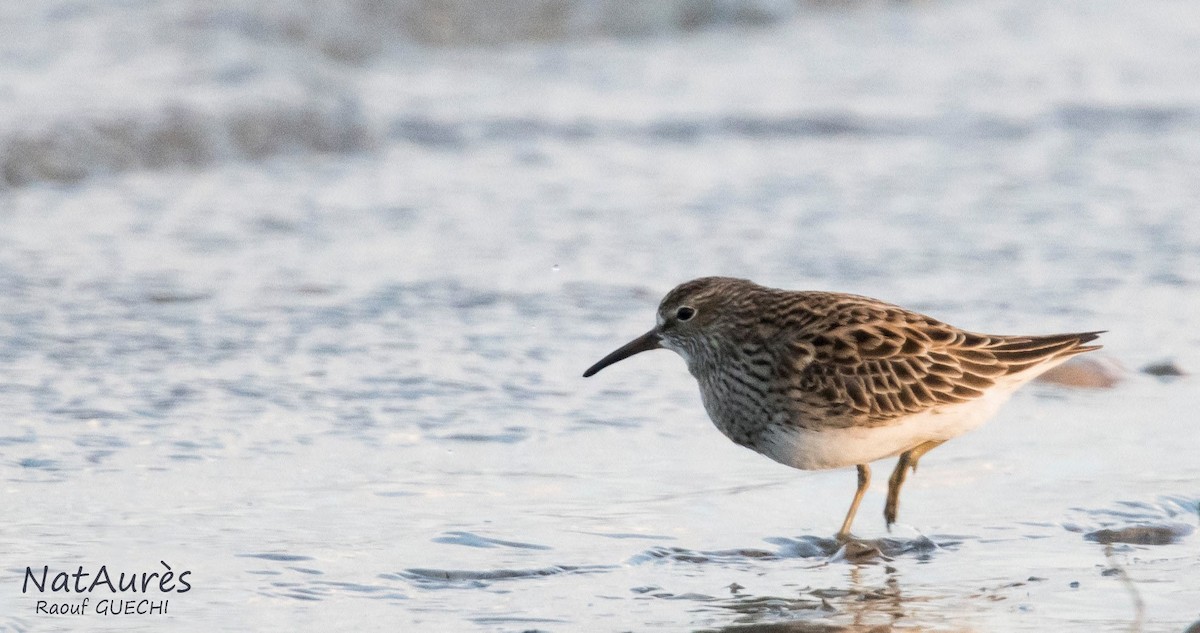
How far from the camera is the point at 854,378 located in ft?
15.2

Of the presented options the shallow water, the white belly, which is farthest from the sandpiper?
the shallow water

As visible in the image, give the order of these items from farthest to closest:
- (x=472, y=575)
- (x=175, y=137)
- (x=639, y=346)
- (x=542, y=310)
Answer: (x=175, y=137) < (x=542, y=310) < (x=639, y=346) < (x=472, y=575)

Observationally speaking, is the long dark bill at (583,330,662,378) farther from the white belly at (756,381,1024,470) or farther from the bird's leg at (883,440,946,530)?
the bird's leg at (883,440,946,530)

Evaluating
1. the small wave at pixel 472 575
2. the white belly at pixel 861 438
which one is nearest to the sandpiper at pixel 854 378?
the white belly at pixel 861 438

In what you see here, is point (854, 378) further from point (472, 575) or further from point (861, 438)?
point (472, 575)

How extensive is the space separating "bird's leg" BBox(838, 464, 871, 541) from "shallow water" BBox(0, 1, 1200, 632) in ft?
0.26

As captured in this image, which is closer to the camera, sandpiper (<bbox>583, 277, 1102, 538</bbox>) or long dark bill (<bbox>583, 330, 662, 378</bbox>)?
sandpiper (<bbox>583, 277, 1102, 538</bbox>)

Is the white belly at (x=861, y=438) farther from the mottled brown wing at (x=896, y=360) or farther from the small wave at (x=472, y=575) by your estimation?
the small wave at (x=472, y=575)

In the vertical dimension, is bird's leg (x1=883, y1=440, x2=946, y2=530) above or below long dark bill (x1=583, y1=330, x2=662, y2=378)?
below

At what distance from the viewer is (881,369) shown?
466 cm

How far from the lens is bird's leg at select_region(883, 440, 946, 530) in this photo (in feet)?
15.5

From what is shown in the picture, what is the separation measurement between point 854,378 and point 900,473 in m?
0.35

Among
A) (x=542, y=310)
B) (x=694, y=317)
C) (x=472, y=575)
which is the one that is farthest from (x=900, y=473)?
(x=542, y=310)

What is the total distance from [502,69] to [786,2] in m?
3.14
